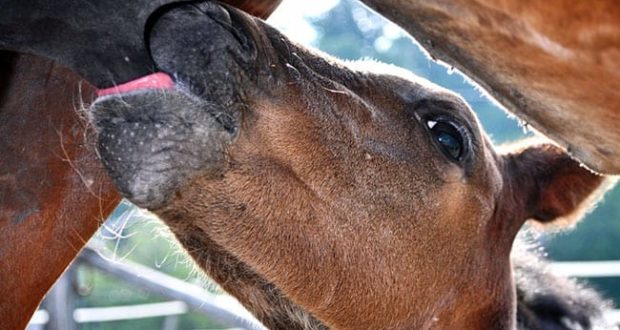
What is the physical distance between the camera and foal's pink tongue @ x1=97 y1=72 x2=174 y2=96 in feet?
8.02

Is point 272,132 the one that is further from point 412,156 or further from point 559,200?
point 559,200

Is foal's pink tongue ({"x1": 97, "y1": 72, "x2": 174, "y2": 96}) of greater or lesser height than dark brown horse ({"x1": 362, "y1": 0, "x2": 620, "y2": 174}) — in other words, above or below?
below

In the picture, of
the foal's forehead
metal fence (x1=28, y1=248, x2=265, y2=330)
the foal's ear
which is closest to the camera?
the foal's forehead

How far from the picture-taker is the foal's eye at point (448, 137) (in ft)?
11.3

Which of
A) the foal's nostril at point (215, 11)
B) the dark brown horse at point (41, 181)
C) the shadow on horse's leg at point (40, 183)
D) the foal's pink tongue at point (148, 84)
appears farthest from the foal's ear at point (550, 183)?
the foal's pink tongue at point (148, 84)

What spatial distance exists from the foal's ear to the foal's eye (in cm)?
56

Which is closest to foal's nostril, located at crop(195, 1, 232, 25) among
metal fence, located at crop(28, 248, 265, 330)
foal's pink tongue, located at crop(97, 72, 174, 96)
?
foal's pink tongue, located at crop(97, 72, 174, 96)

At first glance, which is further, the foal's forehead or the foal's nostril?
the foal's forehead

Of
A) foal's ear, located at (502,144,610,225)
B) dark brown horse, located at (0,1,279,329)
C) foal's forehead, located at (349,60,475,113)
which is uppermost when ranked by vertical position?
foal's forehead, located at (349,60,475,113)

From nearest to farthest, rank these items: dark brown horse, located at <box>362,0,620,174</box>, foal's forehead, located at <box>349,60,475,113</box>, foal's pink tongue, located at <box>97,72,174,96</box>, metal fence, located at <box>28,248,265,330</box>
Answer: dark brown horse, located at <box>362,0,620,174</box>, foal's pink tongue, located at <box>97,72,174,96</box>, foal's forehead, located at <box>349,60,475,113</box>, metal fence, located at <box>28,248,265,330</box>

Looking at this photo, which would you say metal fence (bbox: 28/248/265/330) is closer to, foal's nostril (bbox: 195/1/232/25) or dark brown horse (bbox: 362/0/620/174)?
foal's nostril (bbox: 195/1/232/25)

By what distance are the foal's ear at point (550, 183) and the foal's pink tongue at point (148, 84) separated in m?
1.89

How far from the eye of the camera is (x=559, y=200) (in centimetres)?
415

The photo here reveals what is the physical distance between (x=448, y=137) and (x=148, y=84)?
1.32 m
